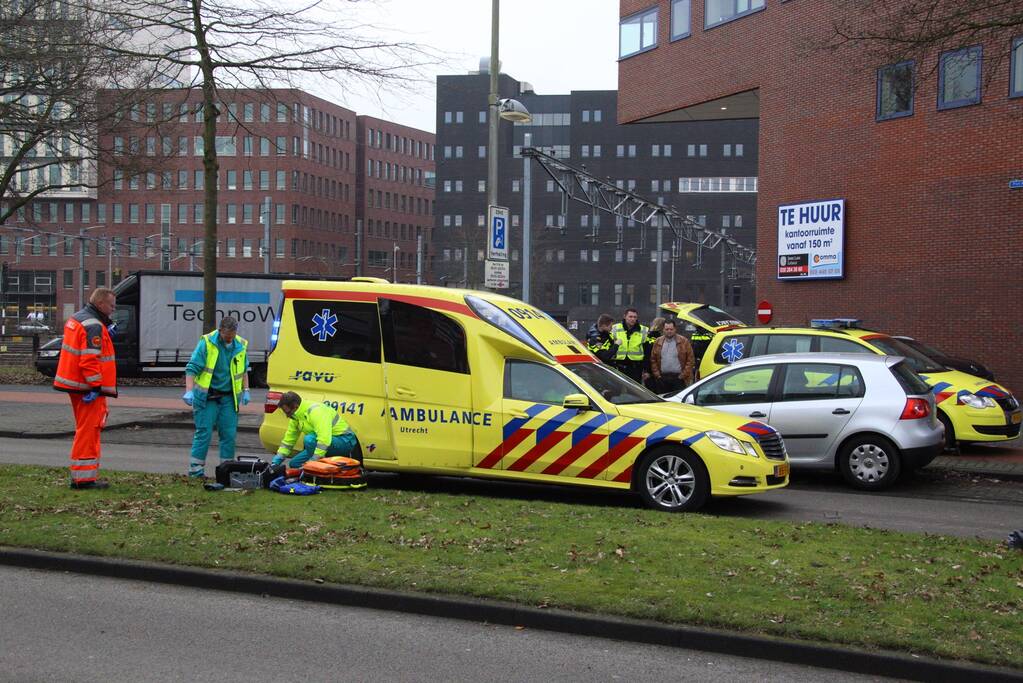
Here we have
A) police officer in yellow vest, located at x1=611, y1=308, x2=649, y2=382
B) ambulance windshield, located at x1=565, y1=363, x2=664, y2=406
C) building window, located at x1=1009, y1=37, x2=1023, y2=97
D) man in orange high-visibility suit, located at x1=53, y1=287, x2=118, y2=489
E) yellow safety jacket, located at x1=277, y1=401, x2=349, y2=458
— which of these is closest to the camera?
man in orange high-visibility suit, located at x1=53, y1=287, x2=118, y2=489

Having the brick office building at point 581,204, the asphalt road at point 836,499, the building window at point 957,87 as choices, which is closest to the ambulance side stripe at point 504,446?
the asphalt road at point 836,499

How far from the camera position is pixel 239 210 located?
93.9 metres

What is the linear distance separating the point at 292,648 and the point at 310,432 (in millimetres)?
4923

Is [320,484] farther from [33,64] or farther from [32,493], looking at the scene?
[33,64]

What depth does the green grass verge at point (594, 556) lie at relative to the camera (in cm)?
594

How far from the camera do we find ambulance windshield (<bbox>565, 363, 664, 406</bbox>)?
1040 centimetres

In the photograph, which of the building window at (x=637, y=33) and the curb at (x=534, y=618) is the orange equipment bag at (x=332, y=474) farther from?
the building window at (x=637, y=33)

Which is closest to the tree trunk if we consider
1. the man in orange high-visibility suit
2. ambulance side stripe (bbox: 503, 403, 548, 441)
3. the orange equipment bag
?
the man in orange high-visibility suit

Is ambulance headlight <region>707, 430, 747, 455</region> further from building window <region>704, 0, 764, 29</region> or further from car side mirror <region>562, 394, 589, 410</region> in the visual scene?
building window <region>704, 0, 764, 29</region>

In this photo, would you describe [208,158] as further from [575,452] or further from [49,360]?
[49,360]

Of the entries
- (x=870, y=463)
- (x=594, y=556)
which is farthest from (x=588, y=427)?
(x=870, y=463)

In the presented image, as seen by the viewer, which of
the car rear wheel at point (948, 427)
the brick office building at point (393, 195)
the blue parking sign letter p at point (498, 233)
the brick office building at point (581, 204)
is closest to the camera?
the car rear wheel at point (948, 427)

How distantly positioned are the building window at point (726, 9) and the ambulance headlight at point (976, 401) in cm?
1778

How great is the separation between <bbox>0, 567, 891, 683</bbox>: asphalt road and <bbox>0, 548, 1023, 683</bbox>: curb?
56 mm
